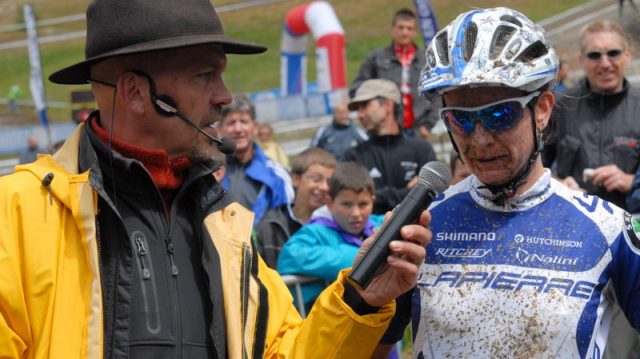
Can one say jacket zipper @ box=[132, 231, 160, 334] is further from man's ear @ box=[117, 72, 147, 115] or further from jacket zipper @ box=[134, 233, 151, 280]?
man's ear @ box=[117, 72, 147, 115]

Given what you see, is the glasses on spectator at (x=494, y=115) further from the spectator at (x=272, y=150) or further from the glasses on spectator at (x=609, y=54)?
the spectator at (x=272, y=150)

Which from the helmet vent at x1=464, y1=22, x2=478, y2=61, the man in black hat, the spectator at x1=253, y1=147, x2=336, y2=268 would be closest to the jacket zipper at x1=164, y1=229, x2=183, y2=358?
the man in black hat

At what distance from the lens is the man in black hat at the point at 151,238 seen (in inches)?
117

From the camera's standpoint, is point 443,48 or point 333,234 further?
point 333,234

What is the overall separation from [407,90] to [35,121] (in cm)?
2212

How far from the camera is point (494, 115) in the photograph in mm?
3150

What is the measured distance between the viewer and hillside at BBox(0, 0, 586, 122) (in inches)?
1417

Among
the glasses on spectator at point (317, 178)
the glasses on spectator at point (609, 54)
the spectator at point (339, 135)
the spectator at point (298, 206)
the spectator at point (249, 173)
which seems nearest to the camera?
the glasses on spectator at point (609, 54)

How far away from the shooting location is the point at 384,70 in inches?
410

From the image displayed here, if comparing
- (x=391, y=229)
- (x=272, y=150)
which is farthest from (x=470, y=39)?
(x=272, y=150)

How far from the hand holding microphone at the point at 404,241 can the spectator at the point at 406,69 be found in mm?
7169

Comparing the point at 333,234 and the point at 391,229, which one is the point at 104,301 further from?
the point at 333,234

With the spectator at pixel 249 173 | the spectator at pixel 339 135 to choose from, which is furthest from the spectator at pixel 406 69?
the spectator at pixel 249 173

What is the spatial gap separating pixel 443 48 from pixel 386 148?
4.72m
